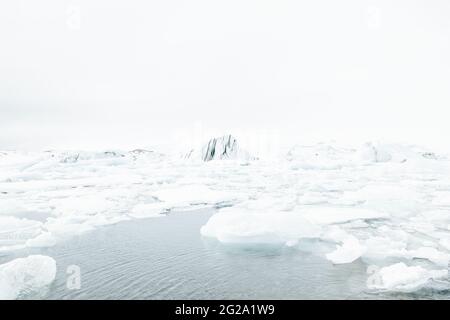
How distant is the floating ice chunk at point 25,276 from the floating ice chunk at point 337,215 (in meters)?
5.59

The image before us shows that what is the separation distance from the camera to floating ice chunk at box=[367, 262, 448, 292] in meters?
4.26

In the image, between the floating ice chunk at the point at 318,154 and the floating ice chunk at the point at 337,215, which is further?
the floating ice chunk at the point at 318,154

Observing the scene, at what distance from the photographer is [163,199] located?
1249 centimetres

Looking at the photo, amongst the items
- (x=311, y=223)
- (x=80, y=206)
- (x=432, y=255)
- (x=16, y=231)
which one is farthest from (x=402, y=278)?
(x=80, y=206)

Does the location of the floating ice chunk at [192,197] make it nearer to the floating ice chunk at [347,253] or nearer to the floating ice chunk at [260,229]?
the floating ice chunk at [260,229]

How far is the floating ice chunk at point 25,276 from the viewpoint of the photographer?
416cm

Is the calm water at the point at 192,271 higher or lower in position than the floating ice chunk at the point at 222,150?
lower

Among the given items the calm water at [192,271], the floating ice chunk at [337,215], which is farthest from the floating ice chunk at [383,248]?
the floating ice chunk at [337,215]

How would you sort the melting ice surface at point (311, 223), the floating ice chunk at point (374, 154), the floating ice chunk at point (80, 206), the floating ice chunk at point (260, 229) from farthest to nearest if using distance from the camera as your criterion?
the floating ice chunk at point (374, 154) → the floating ice chunk at point (80, 206) → the floating ice chunk at point (260, 229) → the melting ice surface at point (311, 223)

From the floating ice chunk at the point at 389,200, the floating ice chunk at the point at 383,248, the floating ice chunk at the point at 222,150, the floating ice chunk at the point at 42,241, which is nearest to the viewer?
the floating ice chunk at the point at 383,248

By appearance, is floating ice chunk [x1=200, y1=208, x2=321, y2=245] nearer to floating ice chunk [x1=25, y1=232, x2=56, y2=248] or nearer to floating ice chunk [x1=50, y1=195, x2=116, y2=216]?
floating ice chunk [x1=25, y1=232, x2=56, y2=248]

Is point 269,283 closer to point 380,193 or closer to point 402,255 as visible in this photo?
point 402,255

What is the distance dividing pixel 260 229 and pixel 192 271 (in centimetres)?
199
